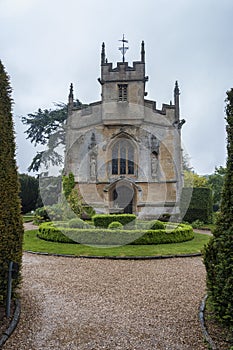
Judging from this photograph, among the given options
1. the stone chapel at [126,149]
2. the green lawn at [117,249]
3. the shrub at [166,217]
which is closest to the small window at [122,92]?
the stone chapel at [126,149]

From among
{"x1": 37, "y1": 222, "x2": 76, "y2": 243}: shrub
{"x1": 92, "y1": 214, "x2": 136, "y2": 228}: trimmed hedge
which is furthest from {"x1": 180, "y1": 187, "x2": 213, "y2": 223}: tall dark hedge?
{"x1": 37, "y1": 222, "x2": 76, "y2": 243}: shrub

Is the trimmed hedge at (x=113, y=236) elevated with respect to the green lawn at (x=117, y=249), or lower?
elevated

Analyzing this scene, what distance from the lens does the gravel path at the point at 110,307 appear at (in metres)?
3.52

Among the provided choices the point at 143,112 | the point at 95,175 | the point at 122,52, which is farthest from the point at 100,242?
the point at 122,52

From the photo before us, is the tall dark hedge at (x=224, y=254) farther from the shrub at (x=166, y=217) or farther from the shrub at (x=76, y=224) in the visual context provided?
the shrub at (x=166, y=217)

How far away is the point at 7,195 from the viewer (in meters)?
4.32

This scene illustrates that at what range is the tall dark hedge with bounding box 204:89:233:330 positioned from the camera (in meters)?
3.45

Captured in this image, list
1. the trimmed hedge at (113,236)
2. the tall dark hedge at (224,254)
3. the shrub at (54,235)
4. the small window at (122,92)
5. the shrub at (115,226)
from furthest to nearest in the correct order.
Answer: the small window at (122,92)
the shrub at (115,226)
the shrub at (54,235)
the trimmed hedge at (113,236)
the tall dark hedge at (224,254)

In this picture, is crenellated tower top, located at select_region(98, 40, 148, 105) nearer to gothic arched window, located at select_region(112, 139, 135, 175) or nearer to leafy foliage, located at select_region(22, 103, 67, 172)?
gothic arched window, located at select_region(112, 139, 135, 175)

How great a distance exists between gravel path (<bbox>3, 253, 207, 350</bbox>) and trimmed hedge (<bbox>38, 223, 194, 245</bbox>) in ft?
9.83

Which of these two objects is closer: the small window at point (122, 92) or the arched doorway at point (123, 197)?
the arched doorway at point (123, 197)

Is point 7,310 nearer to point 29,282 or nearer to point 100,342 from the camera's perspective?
point 100,342

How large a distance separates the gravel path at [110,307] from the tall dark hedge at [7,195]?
818 mm

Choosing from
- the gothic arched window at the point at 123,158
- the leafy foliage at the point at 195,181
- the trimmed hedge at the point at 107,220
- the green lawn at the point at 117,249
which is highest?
the gothic arched window at the point at 123,158
